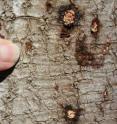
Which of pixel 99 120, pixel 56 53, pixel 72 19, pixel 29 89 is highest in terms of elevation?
pixel 72 19

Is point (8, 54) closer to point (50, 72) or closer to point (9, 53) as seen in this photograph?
point (9, 53)

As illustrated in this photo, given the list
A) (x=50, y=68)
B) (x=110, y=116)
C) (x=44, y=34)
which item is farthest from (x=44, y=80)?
(x=110, y=116)

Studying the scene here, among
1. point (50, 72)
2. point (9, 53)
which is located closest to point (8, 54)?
point (9, 53)

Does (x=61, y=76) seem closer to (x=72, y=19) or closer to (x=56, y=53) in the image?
(x=56, y=53)
